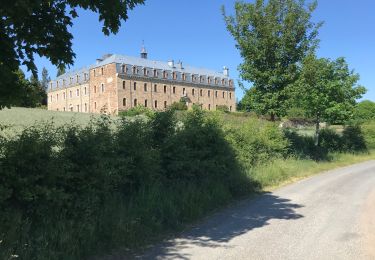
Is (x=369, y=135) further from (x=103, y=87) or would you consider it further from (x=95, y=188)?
(x=103, y=87)

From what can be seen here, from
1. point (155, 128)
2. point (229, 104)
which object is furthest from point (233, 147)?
point (229, 104)

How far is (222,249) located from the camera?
757cm

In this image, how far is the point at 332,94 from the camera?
93.5ft

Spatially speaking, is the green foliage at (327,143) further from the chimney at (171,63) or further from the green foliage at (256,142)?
the chimney at (171,63)

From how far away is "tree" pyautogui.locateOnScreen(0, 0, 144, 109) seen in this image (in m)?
6.45

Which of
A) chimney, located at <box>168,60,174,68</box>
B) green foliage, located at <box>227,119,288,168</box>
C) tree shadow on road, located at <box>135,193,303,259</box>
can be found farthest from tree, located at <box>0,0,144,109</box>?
chimney, located at <box>168,60,174,68</box>

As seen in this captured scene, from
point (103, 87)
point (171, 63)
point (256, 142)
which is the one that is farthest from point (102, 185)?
point (171, 63)

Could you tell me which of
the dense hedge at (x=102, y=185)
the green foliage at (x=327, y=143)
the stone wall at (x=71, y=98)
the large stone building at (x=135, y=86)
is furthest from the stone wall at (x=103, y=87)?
the dense hedge at (x=102, y=185)

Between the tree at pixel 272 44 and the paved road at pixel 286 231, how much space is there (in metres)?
10.4

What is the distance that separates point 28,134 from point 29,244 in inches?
71.1

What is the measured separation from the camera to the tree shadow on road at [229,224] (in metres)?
7.62

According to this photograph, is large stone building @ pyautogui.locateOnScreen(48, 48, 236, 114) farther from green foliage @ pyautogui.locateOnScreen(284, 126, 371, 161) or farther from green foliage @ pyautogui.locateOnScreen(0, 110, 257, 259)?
green foliage @ pyautogui.locateOnScreen(0, 110, 257, 259)

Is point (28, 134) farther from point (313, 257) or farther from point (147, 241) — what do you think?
point (313, 257)

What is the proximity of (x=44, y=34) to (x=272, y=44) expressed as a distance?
1799cm
